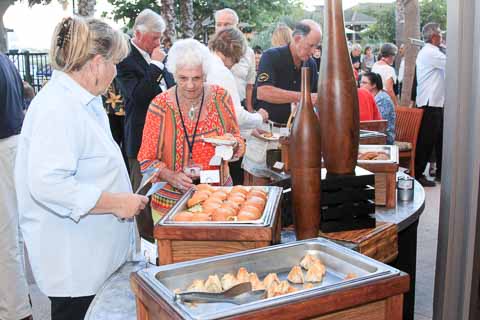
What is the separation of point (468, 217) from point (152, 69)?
2.77 m

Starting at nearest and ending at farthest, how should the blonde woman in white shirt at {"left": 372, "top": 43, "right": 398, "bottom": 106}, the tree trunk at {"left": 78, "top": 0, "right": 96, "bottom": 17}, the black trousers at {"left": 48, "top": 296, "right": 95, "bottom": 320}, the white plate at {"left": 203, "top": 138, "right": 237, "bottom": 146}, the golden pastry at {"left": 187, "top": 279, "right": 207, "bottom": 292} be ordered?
the golden pastry at {"left": 187, "top": 279, "right": 207, "bottom": 292}
the black trousers at {"left": 48, "top": 296, "right": 95, "bottom": 320}
the white plate at {"left": 203, "top": 138, "right": 237, "bottom": 146}
the blonde woman in white shirt at {"left": 372, "top": 43, "right": 398, "bottom": 106}
the tree trunk at {"left": 78, "top": 0, "right": 96, "bottom": 17}

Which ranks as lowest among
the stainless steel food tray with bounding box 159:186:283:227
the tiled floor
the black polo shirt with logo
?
the tiled floor

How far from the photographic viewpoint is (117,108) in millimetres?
4648

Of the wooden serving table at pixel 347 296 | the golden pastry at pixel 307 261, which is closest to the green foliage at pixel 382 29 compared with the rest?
the wooden serving table at pixel 347 296

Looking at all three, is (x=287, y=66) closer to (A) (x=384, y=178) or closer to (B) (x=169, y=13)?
(A) (x=384, y=178)

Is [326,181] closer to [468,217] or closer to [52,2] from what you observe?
[468,217]

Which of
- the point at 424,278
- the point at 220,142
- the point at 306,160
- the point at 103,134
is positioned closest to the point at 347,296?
the point at 306,160

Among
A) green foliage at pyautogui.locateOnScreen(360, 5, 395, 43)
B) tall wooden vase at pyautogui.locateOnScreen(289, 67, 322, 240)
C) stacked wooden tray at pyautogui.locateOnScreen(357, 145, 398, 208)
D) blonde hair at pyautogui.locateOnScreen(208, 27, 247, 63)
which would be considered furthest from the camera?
green foliage at pyautogui.locateOnScreen(360, 5, 395, 43)

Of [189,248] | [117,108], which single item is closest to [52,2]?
[117,108]

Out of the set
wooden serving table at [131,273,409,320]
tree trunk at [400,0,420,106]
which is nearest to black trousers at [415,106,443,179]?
tree trunk at [400,0,420,106]

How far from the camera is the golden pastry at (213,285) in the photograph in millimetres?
1156

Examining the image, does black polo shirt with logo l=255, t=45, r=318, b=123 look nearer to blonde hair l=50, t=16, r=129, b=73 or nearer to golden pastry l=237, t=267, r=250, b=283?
blonde hair l=50, t=16, r=129, b=73

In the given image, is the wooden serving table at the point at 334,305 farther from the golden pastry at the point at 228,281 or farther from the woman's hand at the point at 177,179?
the woman's hand at the point at 177,179

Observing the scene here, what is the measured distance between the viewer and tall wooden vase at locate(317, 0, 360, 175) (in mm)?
1710
